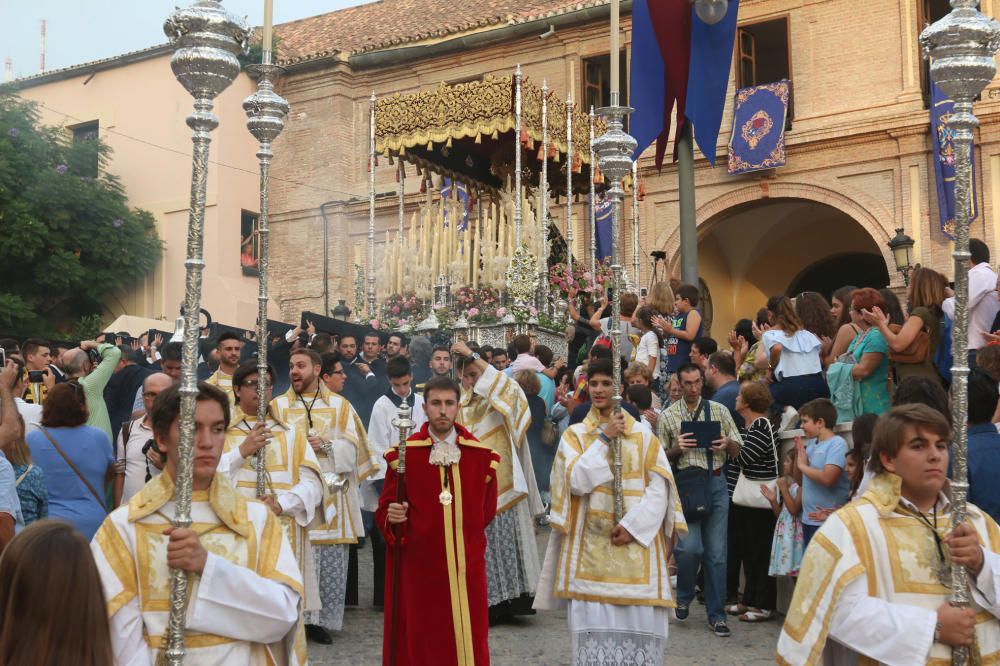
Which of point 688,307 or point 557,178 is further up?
point 557,178

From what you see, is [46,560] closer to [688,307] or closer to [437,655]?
[437,655]

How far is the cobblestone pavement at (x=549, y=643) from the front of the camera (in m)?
7.02

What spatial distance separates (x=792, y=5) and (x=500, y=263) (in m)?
9.23

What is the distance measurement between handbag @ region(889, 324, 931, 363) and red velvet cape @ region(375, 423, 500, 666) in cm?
290

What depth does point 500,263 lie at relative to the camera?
14719 millimetres

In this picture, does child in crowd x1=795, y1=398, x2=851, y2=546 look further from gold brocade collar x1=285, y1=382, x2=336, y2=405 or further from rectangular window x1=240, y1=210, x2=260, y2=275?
rectangular window x1=240, y1=210, x2=260, y2=275

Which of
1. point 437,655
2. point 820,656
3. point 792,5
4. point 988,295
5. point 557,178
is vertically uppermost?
point 792,5

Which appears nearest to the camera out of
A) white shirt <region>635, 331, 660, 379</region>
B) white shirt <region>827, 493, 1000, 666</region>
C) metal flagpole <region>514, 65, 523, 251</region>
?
white shirt <region>827, 493, 1000, 666</region>

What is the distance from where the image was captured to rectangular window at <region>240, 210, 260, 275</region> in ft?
84.8

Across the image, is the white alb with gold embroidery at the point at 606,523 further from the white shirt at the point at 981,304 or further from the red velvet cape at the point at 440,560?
the white shirt at the point at 981,304

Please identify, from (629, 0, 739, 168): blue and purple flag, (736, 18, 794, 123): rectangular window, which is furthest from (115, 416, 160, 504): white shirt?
(736, 18, 794, 123): rectangular window

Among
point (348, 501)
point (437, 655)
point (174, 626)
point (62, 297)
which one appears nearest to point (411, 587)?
point (437, 655)

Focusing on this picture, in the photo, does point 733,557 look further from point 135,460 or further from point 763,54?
point 763,54

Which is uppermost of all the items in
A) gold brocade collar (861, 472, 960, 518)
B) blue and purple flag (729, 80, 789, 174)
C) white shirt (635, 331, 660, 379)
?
blue and purple flag (729, 80, 789, 174)
